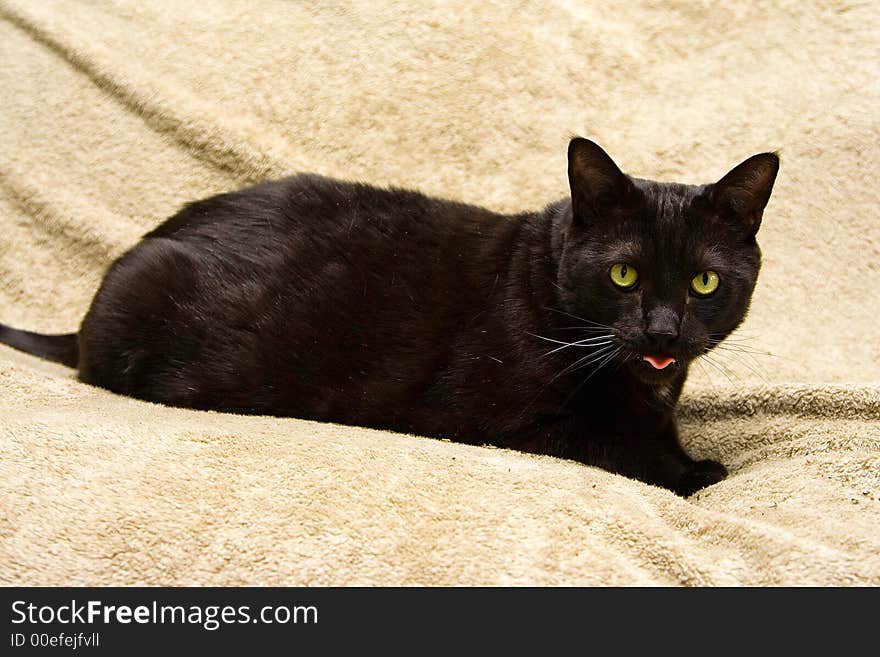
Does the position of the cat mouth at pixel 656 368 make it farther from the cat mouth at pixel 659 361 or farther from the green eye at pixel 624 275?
the green eye at pixel 624 275

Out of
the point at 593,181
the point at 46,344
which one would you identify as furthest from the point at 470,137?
the point at 46,344

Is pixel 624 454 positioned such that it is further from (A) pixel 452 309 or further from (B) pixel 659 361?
(A) pixel 452 309

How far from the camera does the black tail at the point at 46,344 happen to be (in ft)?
7.04

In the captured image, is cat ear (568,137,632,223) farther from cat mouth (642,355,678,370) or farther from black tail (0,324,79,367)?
black tail (0,324,79,367)

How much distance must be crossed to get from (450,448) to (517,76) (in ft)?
4.60

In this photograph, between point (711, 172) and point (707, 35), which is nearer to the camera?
point (711, 172)

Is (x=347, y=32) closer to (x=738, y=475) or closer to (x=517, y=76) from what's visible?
(x=517, y=76)

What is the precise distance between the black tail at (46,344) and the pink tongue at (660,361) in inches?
50.0

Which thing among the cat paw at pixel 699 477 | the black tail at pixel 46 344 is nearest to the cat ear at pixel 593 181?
the cat paw at pixel 699 477

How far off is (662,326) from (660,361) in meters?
0.07

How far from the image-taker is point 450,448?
151 centimetres
